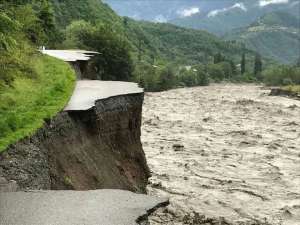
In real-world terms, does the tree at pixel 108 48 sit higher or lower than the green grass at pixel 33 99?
higher

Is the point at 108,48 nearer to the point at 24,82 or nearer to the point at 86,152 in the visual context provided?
the point at 24,82

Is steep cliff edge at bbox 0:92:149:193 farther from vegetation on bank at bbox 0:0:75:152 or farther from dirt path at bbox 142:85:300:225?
dirt path at bbox 142:85:300:225

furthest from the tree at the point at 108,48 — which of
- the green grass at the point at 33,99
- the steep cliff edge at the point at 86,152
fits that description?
the steep cliff edge at the point at 86,152

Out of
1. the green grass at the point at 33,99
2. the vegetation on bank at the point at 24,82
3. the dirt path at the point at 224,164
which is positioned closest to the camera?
the vegetation on bank at the point at 24,82

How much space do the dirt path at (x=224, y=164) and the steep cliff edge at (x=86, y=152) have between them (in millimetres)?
2892

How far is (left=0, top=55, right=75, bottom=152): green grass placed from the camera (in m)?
16.5

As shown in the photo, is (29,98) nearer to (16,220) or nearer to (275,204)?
(16,220)

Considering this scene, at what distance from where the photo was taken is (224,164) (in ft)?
120

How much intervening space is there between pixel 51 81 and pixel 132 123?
165 inches

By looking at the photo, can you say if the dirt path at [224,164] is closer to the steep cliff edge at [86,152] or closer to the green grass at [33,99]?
the steep cliff edge at [86,152]

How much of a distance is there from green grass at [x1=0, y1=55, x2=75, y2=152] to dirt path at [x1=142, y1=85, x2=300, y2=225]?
6.37m

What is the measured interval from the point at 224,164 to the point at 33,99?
61.8 ft

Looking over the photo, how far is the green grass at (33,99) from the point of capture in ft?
54.1

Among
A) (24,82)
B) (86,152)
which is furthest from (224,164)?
(86,152)
